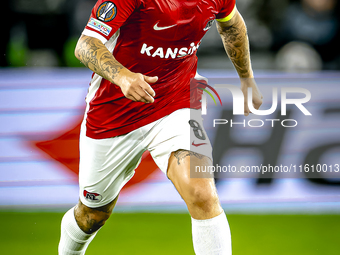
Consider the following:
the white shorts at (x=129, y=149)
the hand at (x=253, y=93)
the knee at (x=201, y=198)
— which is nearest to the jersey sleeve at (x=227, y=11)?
the hand at (x=253, y=93)

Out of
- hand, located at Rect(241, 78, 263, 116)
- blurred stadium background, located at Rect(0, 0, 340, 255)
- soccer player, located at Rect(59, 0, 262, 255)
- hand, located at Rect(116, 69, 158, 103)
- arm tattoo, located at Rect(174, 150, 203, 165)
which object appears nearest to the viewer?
hand, located at Rect(116, 69, 158, 103)

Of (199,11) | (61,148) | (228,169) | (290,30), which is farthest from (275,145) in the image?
(199,11)

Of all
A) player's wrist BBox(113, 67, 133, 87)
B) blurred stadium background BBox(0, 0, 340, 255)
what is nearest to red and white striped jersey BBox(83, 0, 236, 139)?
player's wrist BBox(113, 67, 133, 87)

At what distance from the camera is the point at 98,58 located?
173cm

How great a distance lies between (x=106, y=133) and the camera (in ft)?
7.08

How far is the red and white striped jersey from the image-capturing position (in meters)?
1.84

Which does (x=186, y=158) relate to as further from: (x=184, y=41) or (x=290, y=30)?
(x=290, y=30)

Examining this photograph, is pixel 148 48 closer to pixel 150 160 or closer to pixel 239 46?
pixel 239 46

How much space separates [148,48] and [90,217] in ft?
3.22

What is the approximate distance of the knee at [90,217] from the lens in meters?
2.30

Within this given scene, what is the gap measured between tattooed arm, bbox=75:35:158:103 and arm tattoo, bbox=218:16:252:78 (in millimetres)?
852

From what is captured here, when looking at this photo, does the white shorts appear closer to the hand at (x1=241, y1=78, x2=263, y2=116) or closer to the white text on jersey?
the white text on jersey

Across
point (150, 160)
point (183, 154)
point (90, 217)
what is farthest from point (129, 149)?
point (150, 160)

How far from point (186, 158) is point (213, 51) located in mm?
2974
